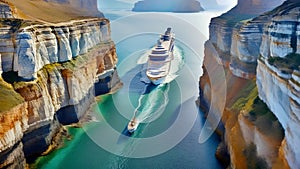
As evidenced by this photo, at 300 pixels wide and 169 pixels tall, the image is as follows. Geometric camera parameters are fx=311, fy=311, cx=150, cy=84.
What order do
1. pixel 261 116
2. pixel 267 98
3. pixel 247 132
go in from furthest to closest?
pixel 247 132 < pixel 267 98 < pixel 261 116

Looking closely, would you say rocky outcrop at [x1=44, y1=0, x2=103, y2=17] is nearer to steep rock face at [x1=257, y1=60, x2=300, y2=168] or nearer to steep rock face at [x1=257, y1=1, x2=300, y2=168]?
steep rock face at [x1=257, y1=1, x2=300, y2=168]

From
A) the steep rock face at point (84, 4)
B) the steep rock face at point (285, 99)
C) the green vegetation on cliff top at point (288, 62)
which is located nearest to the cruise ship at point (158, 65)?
the steep rock face at point (285, 99)

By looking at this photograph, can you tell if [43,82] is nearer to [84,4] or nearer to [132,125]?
[132,125]

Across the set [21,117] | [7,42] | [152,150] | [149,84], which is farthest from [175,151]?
[149,84]

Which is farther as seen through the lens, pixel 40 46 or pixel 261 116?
pixel 40 46

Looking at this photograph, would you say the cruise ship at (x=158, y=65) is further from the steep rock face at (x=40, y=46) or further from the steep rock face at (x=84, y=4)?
the steep rock face at (x=84, y=4)

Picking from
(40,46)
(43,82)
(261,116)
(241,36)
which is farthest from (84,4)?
(261,116)
